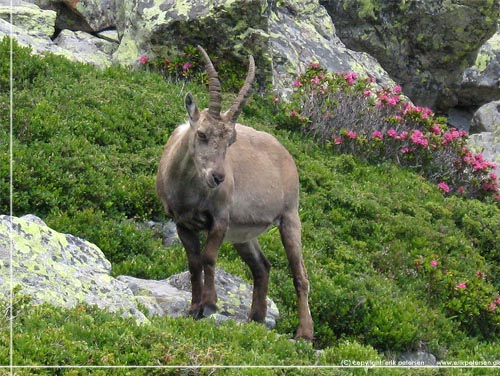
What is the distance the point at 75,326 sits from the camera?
938cm

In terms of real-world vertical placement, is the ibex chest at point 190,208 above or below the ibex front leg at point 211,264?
above

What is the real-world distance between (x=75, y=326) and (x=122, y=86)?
1037cm

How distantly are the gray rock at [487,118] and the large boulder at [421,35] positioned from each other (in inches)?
68.1

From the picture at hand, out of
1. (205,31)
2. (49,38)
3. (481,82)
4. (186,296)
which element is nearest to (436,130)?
(205,31)

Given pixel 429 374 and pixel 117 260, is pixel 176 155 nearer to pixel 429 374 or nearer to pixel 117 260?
pixel 117 260

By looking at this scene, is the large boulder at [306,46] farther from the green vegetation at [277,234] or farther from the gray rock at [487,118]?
the green vegetation at [277,234]

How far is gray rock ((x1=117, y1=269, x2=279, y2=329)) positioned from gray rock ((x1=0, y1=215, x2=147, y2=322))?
27.3 inches

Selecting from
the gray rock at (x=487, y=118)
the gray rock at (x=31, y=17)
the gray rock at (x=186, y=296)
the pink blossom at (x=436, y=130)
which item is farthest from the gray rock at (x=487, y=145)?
the gray rock at (x=186, y=296)

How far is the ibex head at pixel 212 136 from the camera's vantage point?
1104 cm

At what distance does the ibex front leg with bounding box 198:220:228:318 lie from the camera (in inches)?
451

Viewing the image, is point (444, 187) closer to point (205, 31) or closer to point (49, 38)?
point (205, 31)

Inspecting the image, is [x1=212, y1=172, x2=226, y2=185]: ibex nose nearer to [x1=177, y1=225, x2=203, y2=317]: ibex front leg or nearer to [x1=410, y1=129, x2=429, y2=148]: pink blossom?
[x1=177, y1=225, x2=203, y2=317]: ibex front leg

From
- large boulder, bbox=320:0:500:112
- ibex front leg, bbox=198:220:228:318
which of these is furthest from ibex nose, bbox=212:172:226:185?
large boulder, bbox=320:0:500:112

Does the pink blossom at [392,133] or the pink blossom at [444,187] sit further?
the pink blossom at [392,133]
